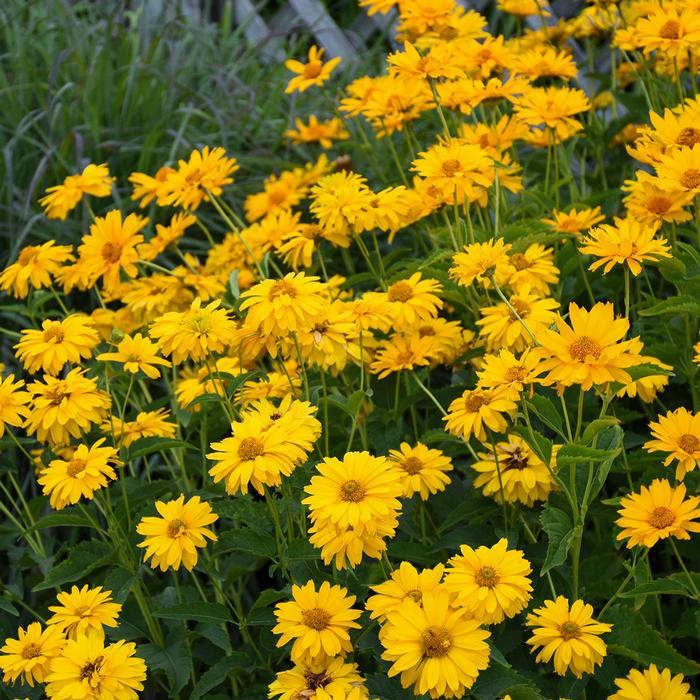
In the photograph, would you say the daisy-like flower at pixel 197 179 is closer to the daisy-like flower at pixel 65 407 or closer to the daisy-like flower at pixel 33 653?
the daisy-like flower at pixel 65 407

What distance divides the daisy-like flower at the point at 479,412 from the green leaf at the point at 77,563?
53 cm

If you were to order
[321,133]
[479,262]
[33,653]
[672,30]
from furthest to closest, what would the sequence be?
1. [321,133]
2. [672,30]
3. [479,262]
4. [33,653]

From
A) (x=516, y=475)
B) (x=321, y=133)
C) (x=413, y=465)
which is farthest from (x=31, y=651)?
(x=321, y=133)

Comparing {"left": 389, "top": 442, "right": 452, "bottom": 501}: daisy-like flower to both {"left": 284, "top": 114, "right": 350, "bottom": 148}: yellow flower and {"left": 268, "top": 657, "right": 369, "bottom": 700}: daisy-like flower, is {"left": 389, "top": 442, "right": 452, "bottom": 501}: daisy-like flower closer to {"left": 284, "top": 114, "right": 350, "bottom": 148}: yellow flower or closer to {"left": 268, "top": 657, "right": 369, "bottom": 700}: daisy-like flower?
{"left": 268, "top": 657, "right": 369, "bottom": 700}: daisy-like flower

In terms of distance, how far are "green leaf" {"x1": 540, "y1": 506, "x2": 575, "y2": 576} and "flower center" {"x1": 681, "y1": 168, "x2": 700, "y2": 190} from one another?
0.52 metres

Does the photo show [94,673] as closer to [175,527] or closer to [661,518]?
[175,527]

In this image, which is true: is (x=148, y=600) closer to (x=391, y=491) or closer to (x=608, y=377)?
(x=391, y=491)

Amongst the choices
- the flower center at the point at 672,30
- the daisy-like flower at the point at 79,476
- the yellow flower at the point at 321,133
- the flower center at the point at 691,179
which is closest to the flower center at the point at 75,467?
the daisy-like flower at the point at 79,476

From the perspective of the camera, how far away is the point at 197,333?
4.67 feet

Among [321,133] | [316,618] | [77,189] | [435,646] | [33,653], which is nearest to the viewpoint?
[435,646]

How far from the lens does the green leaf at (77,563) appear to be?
1526 mm

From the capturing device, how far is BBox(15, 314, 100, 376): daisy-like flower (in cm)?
157

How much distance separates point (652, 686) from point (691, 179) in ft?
2.30

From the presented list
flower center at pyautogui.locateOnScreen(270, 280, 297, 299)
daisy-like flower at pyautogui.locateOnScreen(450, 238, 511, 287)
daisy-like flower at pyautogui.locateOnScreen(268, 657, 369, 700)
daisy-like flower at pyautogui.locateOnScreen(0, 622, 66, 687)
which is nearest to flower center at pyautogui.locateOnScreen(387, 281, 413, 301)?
daisy-like flower at pyautogui.locateOnScreen(450, 238, 511, 287)
